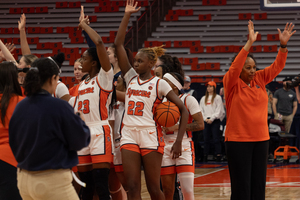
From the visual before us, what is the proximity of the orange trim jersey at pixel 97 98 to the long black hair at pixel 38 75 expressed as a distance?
4.25 ft

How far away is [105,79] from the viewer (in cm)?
408

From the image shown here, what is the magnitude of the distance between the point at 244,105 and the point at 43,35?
15605 mm

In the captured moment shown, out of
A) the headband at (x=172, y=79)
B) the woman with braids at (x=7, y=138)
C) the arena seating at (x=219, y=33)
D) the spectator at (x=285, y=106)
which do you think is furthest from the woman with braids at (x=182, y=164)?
the arena seating at (x=219, y=33)

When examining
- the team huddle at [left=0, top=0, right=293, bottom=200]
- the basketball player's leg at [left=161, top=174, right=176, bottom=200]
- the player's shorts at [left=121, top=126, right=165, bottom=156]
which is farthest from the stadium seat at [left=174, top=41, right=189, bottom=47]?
the player's shorts at [left=121, top=126, right=165, bottom=156]

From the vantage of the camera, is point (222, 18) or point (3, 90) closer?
point (3, 90)

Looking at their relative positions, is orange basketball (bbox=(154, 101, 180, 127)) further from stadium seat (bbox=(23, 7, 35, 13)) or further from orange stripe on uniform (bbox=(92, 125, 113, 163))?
stadium seat (bbox=(23, 7, 35, 13))

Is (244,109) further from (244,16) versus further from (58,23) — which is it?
(58,23)

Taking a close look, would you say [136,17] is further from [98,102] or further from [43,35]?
[98,102]

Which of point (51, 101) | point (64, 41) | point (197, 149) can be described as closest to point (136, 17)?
point (64, 41)

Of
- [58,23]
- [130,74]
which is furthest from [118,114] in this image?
[58,23]

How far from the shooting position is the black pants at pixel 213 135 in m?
10.8

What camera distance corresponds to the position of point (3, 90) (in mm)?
3338

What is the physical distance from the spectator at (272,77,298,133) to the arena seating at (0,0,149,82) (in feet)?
25.7

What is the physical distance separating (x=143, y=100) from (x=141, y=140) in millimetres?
405
